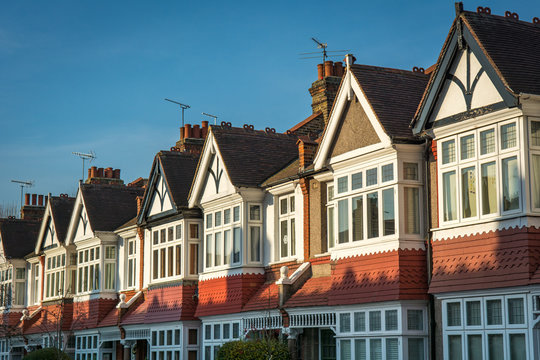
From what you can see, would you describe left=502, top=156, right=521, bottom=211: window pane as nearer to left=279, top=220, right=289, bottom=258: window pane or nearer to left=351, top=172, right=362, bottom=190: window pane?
left=351, top=172, right=362, bottom=190: window pane

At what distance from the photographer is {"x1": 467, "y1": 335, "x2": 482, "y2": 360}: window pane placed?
57.7 ft

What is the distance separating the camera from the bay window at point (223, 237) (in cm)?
2777

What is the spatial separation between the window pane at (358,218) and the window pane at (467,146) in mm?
3721

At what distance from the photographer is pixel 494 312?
56.6ft

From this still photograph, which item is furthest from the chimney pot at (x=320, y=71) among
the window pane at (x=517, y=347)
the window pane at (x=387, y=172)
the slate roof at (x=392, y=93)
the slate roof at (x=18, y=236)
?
the slate roof at (x=18, y=236)

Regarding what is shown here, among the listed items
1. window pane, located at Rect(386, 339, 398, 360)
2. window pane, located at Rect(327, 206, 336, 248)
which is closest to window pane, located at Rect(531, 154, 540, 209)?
window pane, located at Rect(386, 339, 398, 360)

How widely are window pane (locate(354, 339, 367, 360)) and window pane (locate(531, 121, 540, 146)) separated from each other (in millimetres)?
6817

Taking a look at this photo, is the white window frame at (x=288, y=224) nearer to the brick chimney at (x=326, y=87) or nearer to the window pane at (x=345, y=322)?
the window pane at (x=345, y=322)

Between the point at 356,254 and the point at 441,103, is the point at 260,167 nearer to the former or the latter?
the point at 356,254

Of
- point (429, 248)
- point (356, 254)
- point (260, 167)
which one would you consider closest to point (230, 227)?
point (260, 167)

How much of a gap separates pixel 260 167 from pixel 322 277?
5.83m

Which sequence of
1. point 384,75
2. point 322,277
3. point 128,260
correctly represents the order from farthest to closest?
point 128,260 < point 322,277 < point 384,75

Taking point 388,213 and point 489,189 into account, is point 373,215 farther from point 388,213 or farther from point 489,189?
point 489,189

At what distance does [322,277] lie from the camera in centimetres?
2397
